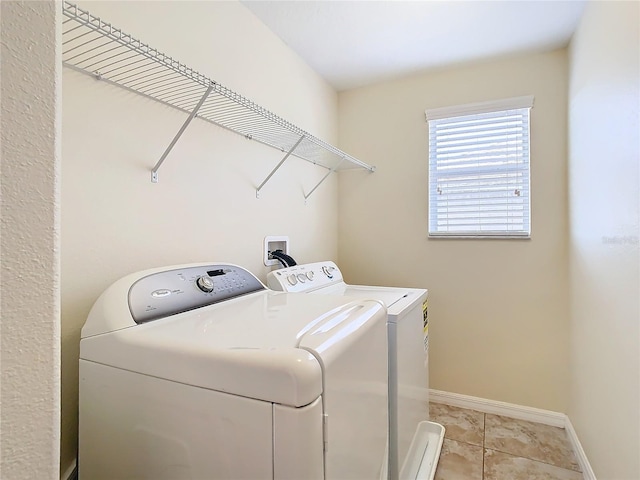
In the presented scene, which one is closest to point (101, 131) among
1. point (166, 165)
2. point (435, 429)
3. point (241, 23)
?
point (166, 165)

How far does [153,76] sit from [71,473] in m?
1.33

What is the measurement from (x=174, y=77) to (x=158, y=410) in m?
1.14

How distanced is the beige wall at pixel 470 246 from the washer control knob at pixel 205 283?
1667 mm

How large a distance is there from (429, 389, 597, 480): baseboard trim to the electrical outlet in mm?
1558

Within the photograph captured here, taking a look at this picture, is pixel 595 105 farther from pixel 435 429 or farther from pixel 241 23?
pixel 435 429

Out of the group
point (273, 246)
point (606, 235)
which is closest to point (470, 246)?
point (606, 235)

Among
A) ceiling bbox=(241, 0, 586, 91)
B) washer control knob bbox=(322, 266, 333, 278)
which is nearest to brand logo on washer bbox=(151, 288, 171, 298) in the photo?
washer control knob bbox=(322, 266, 333, 278)

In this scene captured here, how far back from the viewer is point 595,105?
64.1 inches

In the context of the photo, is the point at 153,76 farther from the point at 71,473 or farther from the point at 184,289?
the point at 71,473

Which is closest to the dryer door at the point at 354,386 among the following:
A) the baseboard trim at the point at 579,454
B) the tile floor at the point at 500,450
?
the tile floor at the point at 500,450

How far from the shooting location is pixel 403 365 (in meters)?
1.38

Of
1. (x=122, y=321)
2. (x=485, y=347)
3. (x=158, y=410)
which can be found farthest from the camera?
(x=485, y=347)

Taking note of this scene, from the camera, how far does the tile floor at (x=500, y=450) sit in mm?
1763

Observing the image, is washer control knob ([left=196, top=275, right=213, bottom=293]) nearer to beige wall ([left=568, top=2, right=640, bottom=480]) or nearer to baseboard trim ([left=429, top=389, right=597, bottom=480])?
beige wall ([left=568, top=2, right=640, bottom=480])
